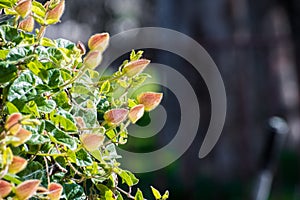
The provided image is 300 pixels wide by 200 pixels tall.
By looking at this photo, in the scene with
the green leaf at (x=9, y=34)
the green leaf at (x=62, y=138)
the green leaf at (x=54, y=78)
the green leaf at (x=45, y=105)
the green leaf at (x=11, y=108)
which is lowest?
the green leaf at (x=62, y=138)

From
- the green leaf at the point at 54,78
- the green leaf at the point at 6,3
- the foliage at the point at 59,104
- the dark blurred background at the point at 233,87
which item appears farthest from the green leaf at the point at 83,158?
the dark blurred background at the point at 233,87

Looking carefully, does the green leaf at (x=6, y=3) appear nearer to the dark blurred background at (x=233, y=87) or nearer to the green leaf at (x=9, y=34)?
the green leaf at (x=9, y=34)

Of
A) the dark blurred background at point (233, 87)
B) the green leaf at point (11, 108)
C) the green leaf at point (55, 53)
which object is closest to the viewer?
the green leaf at point (11, 108)

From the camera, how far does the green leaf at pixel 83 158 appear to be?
3.06 feet

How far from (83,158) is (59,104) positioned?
0.09 meters

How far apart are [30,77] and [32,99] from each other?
0.10 ft

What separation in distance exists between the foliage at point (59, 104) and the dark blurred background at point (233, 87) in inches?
174

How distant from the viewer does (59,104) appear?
3.16ft

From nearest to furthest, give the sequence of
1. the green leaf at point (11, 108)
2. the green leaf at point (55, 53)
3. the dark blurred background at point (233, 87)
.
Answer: the green leaf at point (11, 108), the green leaf at point (55, 53), the dark blurred background at point (233, 87)

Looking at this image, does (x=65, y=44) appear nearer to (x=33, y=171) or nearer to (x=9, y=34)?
(x=9, y=34)

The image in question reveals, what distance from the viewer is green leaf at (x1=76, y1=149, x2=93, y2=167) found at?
0.93 m

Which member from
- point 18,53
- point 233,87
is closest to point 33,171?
point 18,53

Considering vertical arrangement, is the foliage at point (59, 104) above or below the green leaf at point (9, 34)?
below

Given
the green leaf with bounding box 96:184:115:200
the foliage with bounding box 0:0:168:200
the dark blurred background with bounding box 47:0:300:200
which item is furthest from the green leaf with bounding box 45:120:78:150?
the dark blurred background with bounding box 47:0:300:200
